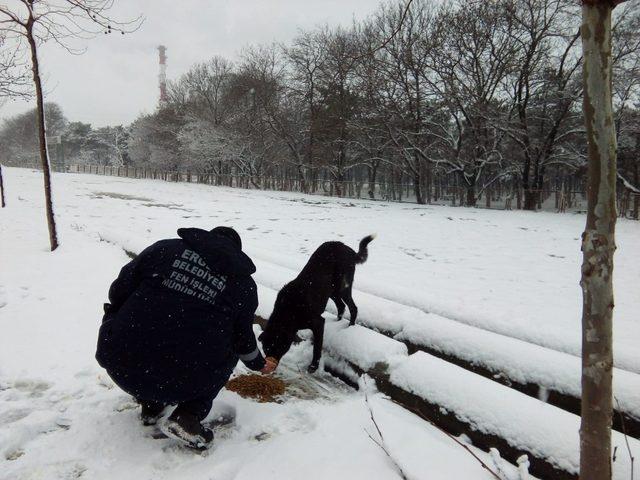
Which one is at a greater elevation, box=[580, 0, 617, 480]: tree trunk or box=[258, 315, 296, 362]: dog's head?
box=[580, 0, 617, 480]: tree trunk

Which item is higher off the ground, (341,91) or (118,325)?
(341,91)

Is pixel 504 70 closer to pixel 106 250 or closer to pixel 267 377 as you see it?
pixel 106 250

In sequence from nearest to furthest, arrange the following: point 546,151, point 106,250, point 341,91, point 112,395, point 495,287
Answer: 1. point 112,395
2. point 495,287
3. point 106,250
4. point 546,151
5. point 341,91

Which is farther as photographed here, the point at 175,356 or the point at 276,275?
the point at 276,275

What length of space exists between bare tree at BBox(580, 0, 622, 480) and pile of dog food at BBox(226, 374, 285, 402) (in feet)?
7.35

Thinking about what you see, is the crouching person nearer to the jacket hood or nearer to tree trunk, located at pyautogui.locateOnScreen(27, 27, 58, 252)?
the jacket hood

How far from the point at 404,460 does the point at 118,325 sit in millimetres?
1894

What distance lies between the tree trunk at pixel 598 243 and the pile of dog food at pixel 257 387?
88.2 inches

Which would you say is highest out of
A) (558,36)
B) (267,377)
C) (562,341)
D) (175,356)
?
(558,36)

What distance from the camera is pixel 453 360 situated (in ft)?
12.5

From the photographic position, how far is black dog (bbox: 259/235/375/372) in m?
3.65

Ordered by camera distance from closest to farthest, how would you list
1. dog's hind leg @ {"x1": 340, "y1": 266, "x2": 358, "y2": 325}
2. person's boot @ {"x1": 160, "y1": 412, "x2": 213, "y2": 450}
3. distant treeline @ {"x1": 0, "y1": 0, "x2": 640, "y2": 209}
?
person's boot @ {"x1": 160, "y1": 412, "x2": 213, "y2": 450}
dog's hind leg @ {"x1": 340, "y1": 266, "x2": 358, "y2": 325}
distant treeline @ {"x1": 0, "y1": 0, "x2": 640, "y2": 209}

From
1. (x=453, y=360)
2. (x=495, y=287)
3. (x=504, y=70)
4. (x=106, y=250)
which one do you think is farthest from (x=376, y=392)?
(x=504, y=70)

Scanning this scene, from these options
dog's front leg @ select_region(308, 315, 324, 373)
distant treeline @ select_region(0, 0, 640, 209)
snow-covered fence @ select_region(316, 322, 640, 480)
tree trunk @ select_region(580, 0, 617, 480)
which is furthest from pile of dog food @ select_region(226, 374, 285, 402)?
distant treeline @ select_region(0, 0, 640, 209)
